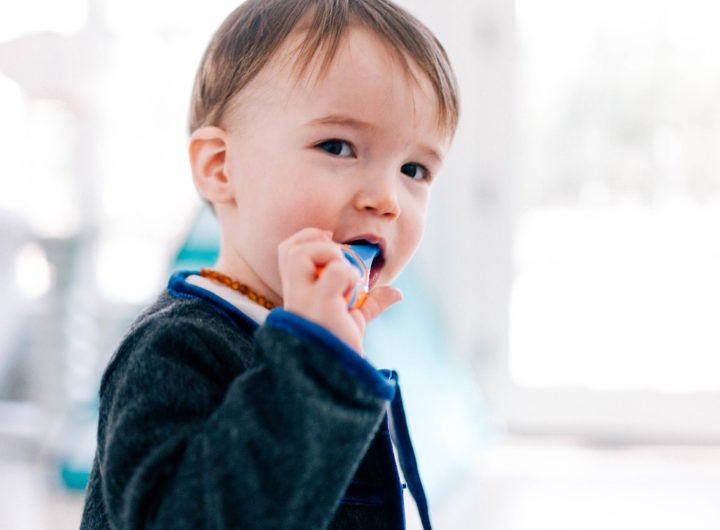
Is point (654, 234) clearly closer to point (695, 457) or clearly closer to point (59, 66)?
point (695, 457)

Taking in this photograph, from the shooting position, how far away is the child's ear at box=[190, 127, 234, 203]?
63 cm

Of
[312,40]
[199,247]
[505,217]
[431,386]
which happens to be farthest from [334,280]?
[505,217]

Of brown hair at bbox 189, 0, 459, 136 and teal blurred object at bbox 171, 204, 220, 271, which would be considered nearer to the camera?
brown hair at bbox 189, 0, 459, 136

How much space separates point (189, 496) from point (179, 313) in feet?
0.53

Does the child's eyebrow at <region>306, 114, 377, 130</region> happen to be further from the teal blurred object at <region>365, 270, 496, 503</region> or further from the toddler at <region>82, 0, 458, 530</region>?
the teal blurred object at <region>365, 270, 496, 503</region>

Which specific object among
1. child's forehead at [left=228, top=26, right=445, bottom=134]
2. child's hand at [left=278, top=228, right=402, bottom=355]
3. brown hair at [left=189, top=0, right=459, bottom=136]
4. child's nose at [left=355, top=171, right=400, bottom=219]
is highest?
brown hair at [left=189, top=0, right=459, bottom=136]

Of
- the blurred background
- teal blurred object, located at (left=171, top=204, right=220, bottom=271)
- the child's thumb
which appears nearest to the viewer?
the child's thumb

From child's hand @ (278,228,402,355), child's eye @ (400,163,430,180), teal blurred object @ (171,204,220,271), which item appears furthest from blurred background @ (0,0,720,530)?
child's hand @ (278,228,402,355)

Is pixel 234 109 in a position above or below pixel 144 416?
above

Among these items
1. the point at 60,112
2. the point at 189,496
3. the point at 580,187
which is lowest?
the point at 189,496

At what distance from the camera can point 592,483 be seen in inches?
57.6

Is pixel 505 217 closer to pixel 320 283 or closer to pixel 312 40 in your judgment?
pixel 312 40

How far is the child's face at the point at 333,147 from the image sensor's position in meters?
0.57

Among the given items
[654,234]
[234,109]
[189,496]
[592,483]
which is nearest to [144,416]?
[189,496]
